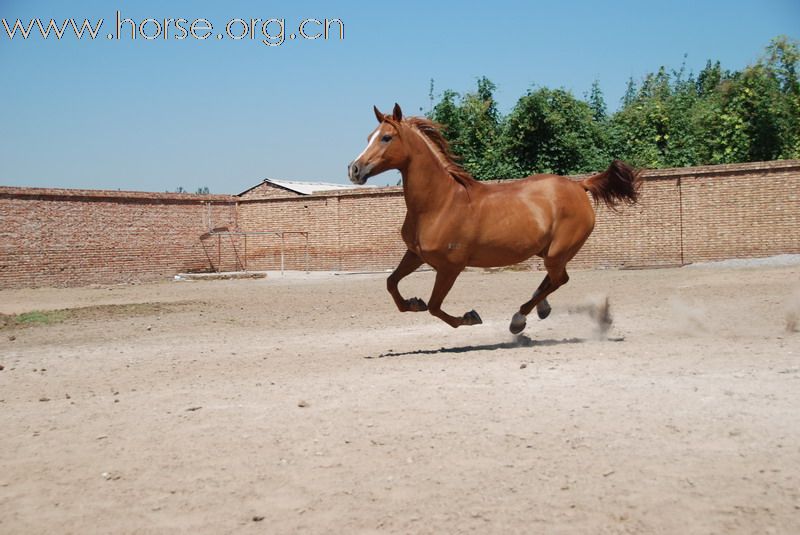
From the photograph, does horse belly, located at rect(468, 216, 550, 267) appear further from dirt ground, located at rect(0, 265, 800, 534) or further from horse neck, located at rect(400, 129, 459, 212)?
dirt ground, located at rect(0, 265, 800, 534)

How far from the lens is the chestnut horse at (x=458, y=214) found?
28.7ft

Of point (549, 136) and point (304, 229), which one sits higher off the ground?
point (549, 136)

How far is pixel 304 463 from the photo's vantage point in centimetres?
495

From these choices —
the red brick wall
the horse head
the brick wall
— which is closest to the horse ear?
the horse head

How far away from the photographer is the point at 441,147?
9312mm

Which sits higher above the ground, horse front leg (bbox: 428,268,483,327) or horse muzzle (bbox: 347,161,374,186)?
horse muzzle (bbox: 347,161,374,186)

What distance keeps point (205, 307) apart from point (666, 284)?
9077mm

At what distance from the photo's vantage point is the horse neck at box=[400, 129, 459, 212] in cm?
880

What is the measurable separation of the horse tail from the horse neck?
225cm

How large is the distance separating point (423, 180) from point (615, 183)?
2.82m

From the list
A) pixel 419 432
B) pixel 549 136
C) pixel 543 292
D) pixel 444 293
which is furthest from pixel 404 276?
pixel 549 136

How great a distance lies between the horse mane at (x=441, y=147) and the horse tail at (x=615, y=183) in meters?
1.92

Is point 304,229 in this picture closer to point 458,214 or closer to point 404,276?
point 404,276

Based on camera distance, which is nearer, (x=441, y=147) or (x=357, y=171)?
(x=357, y=171)
